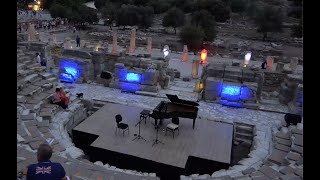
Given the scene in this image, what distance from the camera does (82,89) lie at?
19594 mm

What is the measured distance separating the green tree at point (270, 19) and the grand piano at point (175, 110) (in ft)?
129

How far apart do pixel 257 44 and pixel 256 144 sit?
37050 mm

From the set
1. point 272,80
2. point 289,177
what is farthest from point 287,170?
point 272,80

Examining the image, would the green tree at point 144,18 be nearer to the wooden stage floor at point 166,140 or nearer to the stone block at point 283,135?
the wooden stage floor at point 166,140

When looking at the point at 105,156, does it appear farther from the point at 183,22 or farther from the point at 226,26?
the point at 226,26

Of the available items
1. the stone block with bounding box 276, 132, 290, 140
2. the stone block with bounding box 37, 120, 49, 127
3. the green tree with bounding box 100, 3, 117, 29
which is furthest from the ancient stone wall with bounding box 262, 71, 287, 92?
the green tree with bounding box 100, 3, 117, 29

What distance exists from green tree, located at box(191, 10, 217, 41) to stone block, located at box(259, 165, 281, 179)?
3431 cm

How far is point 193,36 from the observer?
131 ft

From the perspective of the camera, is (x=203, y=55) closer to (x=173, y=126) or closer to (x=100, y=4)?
(x=173, y=126)

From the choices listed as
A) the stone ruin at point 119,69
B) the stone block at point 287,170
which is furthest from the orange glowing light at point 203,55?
the stone block at point 287,170

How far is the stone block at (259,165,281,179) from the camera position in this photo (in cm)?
994

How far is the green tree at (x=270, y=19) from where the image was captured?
4878 cm

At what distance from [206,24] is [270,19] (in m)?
10.7

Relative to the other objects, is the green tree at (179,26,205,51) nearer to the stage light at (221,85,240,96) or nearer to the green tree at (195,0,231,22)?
the green tree at (195,0,231,22)
